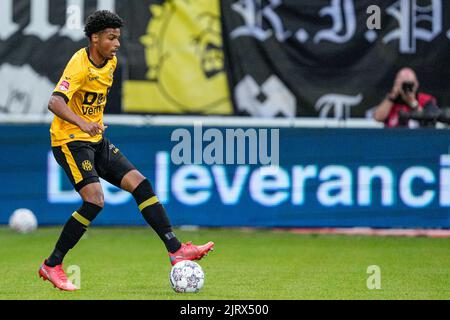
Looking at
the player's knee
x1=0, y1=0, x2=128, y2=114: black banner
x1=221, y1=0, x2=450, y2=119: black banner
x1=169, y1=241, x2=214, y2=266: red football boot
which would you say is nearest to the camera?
x1=169, y1=241, x2=214, y2=266: red football boot

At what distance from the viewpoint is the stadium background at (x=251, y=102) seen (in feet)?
42.2

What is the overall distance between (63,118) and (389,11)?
682 centimetres

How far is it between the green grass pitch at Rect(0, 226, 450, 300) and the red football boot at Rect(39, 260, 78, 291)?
0.21 ft

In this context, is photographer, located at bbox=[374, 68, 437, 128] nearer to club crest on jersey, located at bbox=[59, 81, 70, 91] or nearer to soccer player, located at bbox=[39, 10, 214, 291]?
soccer player, located at bbox=[39, 10, 214, 291]

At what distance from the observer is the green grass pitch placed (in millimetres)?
8086

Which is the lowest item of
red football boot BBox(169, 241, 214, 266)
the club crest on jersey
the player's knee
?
red football boot BBox(169, 241, 214, 266)

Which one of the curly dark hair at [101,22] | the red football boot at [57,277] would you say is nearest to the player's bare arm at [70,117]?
the curly dark hair at [101,22]

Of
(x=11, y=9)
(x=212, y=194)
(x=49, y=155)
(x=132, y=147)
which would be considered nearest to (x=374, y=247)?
(x=212, y=194)

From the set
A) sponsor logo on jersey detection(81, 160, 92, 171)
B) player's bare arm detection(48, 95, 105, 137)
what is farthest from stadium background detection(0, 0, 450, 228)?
player's bare arm detection(48, 95, 105, 137)

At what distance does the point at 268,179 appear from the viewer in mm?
12875

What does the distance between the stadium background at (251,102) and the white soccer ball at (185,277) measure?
4924 millimetres

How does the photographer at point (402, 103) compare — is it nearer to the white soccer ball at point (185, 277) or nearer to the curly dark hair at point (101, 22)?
the curly dark hair at point (101, 22)

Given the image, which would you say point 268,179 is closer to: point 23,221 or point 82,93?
point 23,221
